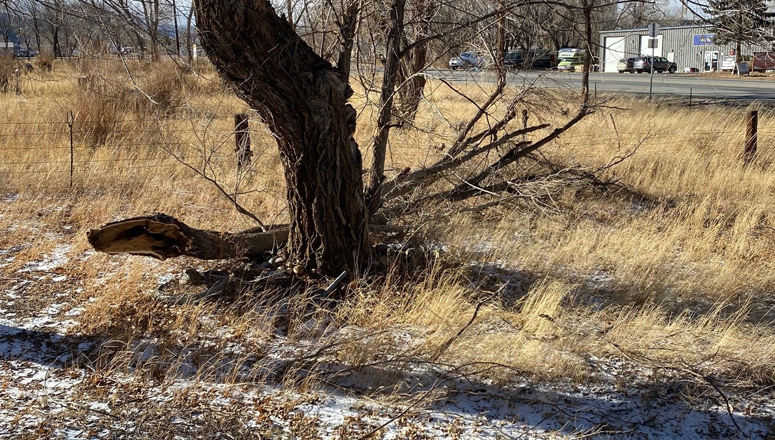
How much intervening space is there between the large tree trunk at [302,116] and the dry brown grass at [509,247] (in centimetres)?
55

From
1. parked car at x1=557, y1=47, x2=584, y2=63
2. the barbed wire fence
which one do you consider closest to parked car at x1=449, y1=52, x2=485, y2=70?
the barbed wire fence

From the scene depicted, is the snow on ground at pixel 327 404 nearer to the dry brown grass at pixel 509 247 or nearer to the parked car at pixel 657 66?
the dry brown grass at pixel 509 247

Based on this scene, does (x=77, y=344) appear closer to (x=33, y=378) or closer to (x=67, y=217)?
(x=33, y=378)

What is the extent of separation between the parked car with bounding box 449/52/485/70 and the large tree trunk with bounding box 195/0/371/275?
2.18 m

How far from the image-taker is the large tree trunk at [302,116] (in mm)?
5027

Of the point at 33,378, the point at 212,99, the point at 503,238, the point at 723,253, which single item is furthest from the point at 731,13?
the point at 212,99

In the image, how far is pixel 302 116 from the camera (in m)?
5.36

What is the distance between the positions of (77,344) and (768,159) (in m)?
10.6

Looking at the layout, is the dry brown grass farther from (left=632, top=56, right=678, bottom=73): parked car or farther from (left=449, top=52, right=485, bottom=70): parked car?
(left=632, top=56, right=678, bottom=73): parked car

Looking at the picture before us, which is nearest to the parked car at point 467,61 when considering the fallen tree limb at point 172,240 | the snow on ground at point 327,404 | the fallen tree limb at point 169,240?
the fallen tree limb at point 172,240

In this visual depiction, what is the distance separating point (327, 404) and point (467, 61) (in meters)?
4.23

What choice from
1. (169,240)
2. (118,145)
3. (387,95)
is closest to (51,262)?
(169,240)

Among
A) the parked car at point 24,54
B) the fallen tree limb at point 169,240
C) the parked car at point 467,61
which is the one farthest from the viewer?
the parked car at point 24,54

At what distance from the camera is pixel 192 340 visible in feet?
16.4
